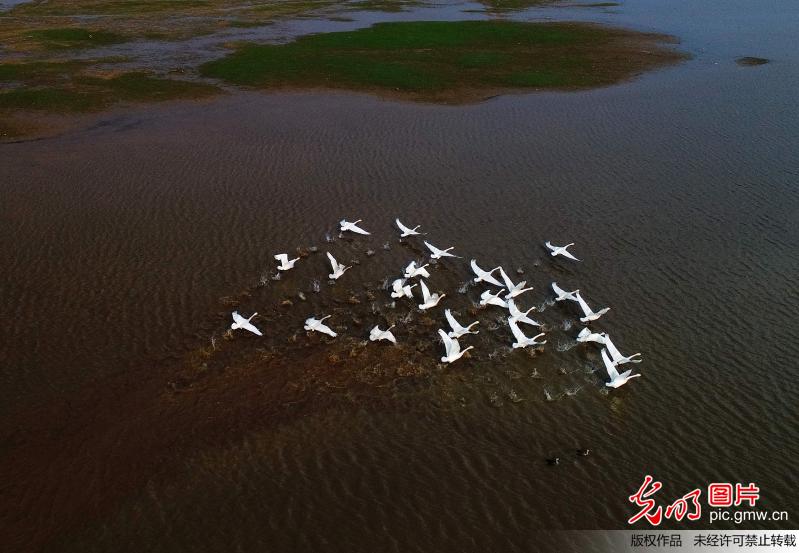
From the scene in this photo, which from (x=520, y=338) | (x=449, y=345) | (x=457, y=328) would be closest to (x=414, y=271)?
(x=457, y=328)

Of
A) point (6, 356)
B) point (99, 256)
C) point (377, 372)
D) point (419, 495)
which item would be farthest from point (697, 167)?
point (6, 356)

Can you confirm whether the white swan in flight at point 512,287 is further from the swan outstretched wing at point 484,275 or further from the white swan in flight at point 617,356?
the white swan in flight at point 617,356

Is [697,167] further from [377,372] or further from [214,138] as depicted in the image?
[214,138]

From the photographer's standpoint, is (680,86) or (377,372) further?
(680,86)

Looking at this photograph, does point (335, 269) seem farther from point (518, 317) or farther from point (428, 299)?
point (518, 317)

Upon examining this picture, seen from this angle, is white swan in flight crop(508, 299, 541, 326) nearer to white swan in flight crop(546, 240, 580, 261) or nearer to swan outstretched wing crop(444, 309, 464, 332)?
swan outstretched wing crop(444, 309, 464, 332)

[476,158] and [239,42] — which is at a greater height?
[239,42]
